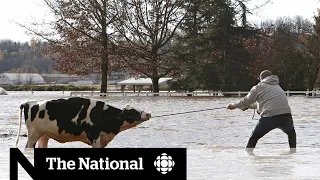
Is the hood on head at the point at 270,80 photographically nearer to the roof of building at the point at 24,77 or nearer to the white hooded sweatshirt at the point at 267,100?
the white hooded sweatshirt at the point at 267,100

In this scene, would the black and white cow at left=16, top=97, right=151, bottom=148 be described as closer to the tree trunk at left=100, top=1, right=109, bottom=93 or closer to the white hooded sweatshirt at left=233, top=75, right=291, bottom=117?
the white hooded sweatshirt at left=233, top=75, right=291, bottom=117

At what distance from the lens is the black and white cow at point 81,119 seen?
410 inches

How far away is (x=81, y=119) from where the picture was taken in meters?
10.4

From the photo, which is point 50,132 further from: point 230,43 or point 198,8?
point 198,8

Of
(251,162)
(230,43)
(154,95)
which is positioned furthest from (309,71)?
(251,162)

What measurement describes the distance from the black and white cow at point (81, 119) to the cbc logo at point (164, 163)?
379 centimetres

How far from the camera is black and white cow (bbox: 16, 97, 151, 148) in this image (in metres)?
10.4

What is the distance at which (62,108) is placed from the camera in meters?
10.5

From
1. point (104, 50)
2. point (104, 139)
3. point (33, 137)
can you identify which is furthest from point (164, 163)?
point (104, 50)

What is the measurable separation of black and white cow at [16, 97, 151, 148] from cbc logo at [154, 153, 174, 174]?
12.4ft

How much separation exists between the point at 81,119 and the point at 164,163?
4.02 meters

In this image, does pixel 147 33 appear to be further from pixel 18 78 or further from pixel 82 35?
pixel 18 78

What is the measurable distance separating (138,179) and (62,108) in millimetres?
3999

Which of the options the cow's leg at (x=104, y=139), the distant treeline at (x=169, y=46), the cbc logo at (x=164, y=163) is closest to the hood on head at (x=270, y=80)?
the cow's leg at (x=104, y=139)
